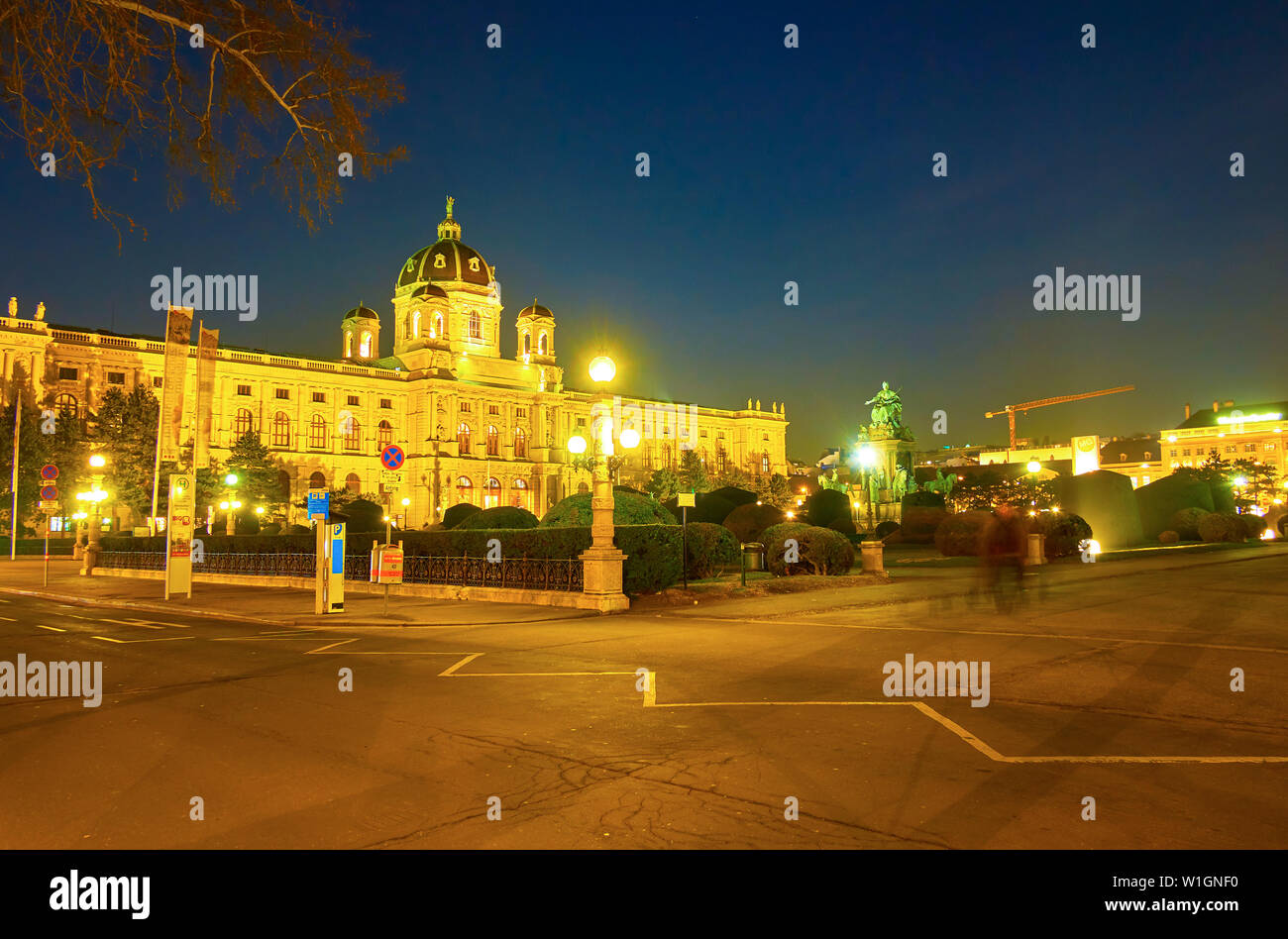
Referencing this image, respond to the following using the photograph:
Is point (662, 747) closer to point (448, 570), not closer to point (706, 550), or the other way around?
point (706, 550)

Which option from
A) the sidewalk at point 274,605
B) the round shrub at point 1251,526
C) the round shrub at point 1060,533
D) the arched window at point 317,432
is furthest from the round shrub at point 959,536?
the arched window at point 317,432

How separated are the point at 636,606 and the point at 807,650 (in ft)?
24.7

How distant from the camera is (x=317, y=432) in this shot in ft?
306

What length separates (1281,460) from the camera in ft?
407

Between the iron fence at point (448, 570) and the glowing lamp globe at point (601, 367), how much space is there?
4.52 meters

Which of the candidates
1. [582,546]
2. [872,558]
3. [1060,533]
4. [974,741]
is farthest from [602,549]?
[1060,533]

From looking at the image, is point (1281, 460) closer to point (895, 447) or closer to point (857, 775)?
point (895, 447)

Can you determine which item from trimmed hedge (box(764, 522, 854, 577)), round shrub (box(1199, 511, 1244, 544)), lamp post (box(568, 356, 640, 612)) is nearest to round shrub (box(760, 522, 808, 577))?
trimmed hedge (box(764, 522, 854, 577))

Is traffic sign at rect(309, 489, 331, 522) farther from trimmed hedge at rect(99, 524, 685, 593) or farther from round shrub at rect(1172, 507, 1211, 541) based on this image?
round shrub at rect(1172, 507, 1211, 541)

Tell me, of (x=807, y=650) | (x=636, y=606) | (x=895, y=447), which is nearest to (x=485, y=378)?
(x=895, y=447)

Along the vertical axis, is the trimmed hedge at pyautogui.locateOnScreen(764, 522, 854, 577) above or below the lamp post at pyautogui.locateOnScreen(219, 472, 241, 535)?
below

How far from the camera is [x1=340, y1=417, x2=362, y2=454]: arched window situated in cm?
9469

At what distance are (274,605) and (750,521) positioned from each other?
23732 millimetres

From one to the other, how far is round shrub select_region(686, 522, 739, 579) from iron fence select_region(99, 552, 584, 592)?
377 cm
